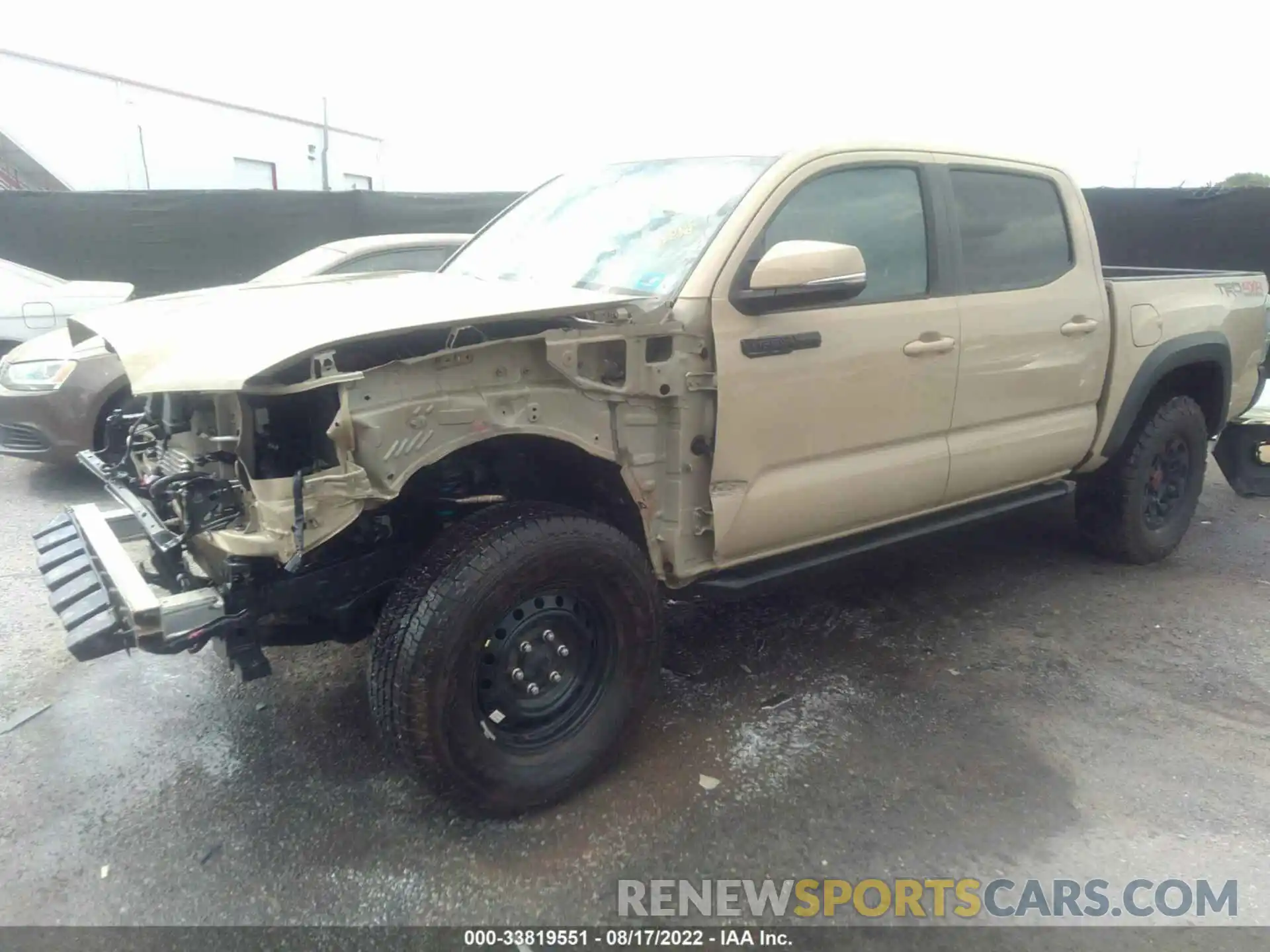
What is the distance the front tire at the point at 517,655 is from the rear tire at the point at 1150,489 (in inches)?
115

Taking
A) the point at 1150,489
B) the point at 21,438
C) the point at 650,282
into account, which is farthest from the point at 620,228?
the point at 21,438

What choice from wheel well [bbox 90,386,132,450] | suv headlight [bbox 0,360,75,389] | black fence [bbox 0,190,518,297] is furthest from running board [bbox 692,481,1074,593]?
black fence [bbox 0,190,518,297]

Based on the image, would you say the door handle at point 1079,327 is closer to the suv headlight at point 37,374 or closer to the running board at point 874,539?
the running board at point 874,539

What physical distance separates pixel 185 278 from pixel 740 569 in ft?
32.8

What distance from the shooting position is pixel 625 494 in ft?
9.89

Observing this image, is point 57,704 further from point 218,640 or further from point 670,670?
point 670,670

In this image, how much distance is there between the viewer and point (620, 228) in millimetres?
3391

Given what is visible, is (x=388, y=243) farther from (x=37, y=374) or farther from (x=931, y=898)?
(x=931, y=898)

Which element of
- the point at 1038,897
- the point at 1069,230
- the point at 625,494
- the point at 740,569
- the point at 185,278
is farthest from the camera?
the point at 185,278

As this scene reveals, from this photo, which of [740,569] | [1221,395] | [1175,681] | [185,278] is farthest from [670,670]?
[185,278]

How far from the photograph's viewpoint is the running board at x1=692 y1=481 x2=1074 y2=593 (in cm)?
323

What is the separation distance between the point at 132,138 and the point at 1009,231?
19.1 metres

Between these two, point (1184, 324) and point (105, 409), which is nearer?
point (1184, 324)

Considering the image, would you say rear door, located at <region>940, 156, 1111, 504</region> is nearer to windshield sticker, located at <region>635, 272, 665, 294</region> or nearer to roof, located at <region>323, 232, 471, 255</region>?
windshield sticker, located at <region>635, 272, 665, 294</region>
